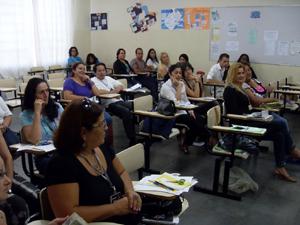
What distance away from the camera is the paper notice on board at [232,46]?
7216 millimetres

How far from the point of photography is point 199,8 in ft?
24.6

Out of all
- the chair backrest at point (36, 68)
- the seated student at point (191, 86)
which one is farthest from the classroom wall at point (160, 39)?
the seated student at point (191, 86)

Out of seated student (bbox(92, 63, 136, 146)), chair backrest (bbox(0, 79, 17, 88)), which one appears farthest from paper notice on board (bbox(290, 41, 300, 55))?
chair backrest (bbox(0, 79, 17, 88))

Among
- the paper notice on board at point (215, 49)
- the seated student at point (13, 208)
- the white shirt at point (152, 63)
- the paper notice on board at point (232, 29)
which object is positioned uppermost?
the paper notice on board at point (232, 29)

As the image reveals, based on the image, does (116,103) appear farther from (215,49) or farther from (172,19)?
(172,19)

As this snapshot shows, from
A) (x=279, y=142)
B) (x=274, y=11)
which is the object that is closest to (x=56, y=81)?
(x=279, y=142)

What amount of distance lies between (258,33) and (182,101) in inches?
128

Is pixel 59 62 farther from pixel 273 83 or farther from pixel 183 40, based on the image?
pixel 273 83

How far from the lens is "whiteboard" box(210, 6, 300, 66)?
664 cm

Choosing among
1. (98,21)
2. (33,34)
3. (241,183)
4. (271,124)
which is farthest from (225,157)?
(98,21)

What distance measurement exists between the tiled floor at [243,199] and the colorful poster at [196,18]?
154 inches

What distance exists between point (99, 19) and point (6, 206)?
770 cm

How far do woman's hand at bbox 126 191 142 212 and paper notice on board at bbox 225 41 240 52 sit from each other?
5.98m

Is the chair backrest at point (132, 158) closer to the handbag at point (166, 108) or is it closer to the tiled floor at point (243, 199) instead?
the tiled floor at point (243, 199)
